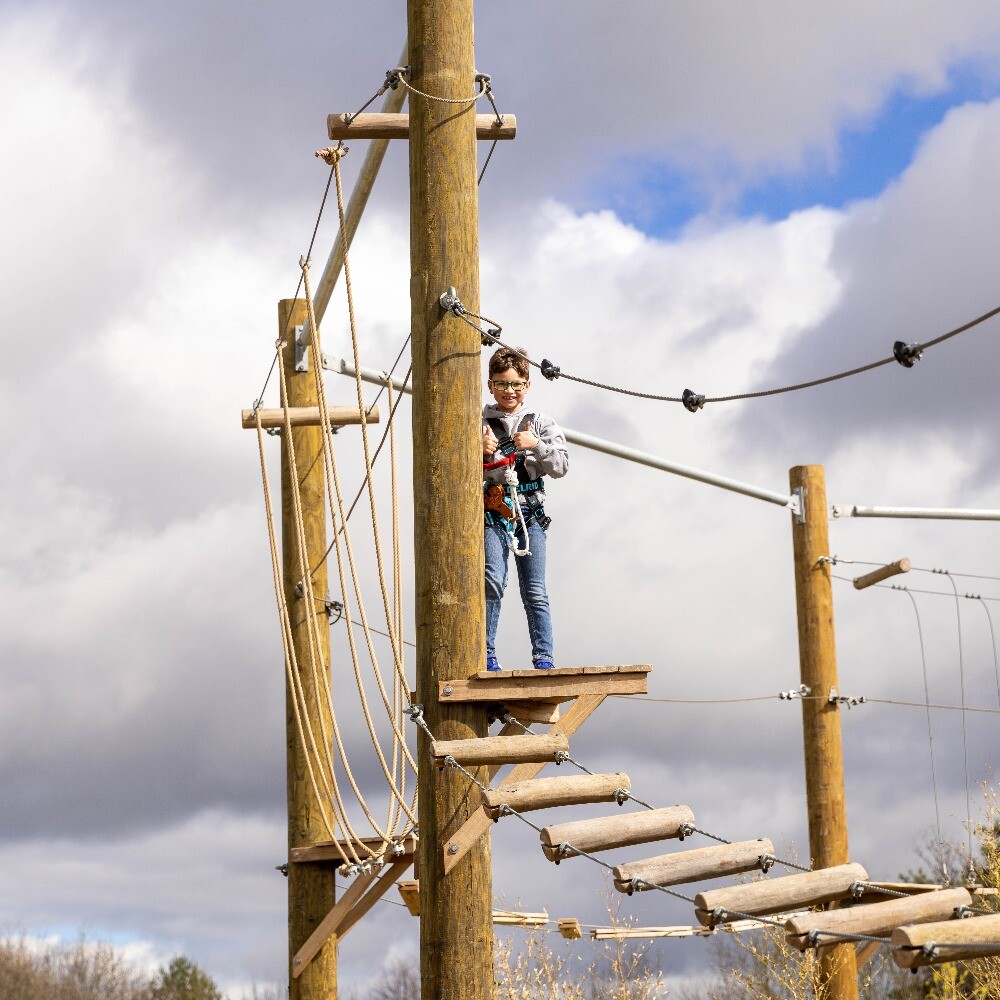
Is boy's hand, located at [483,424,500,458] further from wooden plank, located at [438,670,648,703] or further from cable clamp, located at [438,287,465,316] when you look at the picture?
wooden plank, located at [438,670,648,703]

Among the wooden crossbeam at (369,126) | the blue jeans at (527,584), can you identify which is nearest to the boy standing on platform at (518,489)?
the blue jeans at (527,584)

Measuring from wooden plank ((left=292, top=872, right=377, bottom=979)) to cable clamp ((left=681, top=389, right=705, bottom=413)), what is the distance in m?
4.50

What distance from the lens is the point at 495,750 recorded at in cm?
647

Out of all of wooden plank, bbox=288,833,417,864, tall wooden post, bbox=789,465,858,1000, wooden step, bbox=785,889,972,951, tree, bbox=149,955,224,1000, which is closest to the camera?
wooden step, bbox=785,889,972,951

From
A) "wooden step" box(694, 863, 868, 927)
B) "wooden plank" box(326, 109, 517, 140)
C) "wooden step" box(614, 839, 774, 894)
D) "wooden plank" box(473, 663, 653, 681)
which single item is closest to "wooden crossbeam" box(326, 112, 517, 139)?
"wooden plank" box(326, 109, 517, 140)

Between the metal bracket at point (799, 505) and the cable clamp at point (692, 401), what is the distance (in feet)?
18.0

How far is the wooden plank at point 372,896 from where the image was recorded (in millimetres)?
10226

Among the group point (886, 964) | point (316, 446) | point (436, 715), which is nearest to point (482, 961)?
point (436, 715)

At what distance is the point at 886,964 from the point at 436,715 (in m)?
24.7

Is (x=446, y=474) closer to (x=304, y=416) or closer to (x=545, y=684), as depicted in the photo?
(x=545, y=684)

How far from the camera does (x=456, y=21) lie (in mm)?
7270

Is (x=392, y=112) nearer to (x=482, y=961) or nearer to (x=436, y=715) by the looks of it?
(x=436, y=715)

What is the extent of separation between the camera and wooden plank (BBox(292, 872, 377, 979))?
10469 mm

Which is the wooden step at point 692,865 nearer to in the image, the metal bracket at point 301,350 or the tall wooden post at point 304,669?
the tall wooden post at point 304,669
